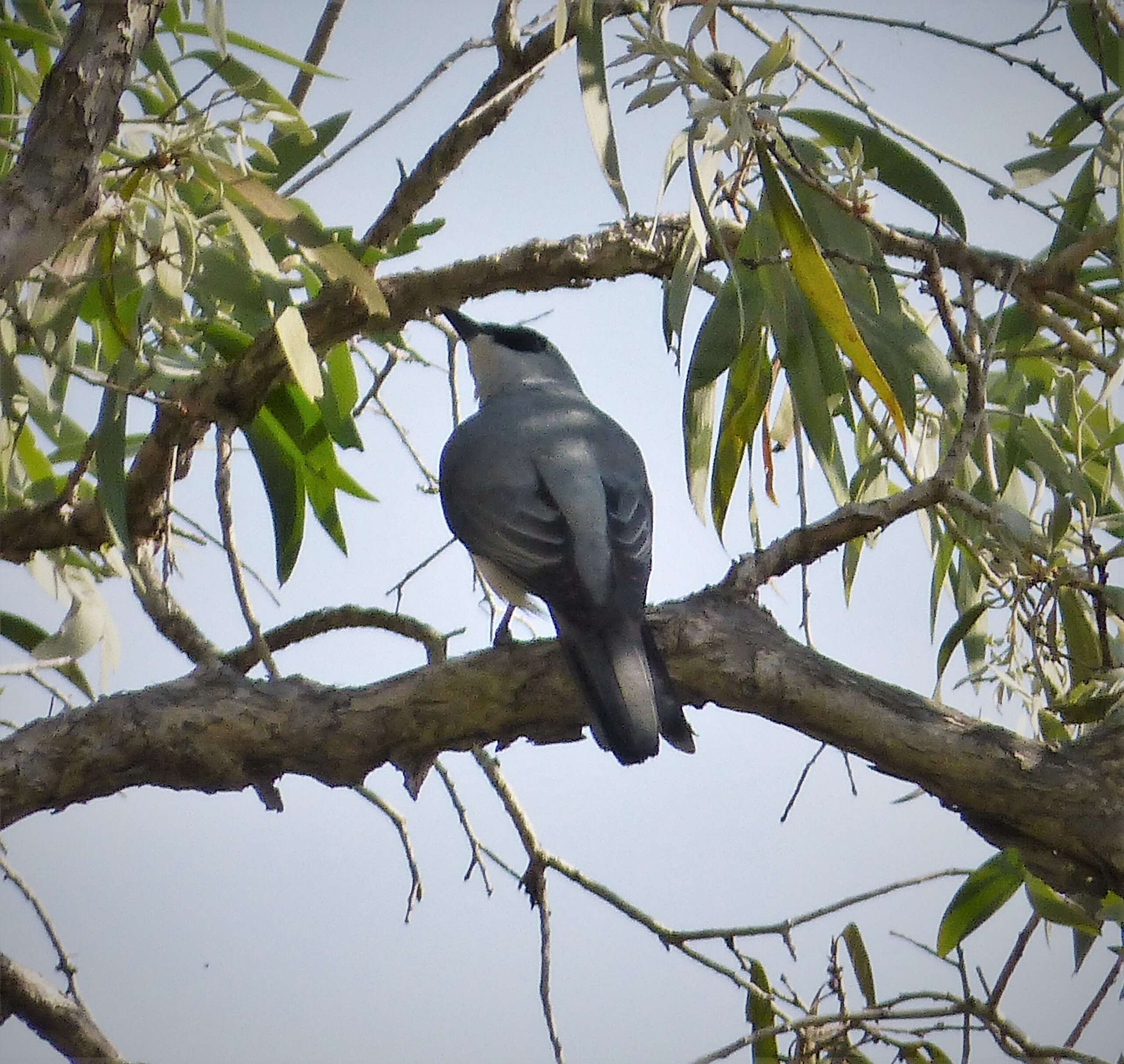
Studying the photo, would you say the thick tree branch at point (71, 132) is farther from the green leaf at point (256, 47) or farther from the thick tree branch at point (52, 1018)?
the thick tree branch at point (52, 1018)

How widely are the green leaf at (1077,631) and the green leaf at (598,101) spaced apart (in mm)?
1151

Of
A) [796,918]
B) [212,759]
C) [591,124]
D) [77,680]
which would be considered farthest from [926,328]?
[77,680]

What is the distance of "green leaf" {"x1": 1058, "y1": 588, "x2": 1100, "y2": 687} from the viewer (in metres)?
2.33

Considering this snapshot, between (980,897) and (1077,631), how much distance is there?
818 mm

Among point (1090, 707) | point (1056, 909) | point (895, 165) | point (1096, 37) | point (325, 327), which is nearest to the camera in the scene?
point (1056, 909)

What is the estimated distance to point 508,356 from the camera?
3602mm

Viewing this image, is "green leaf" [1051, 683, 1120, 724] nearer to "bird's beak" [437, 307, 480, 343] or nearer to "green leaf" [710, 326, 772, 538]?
"green leaf" [710, 326, 772, 538]

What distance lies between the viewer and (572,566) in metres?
2.36

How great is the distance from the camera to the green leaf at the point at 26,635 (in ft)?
9.53

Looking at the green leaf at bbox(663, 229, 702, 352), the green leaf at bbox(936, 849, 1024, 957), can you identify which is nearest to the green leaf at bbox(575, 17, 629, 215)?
the green leaf at bbox(663, 229, 702, 352)

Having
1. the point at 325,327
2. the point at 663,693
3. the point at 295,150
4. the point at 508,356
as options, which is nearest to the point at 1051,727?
the point at 663,693

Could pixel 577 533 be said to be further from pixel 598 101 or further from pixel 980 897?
pixel 980 897

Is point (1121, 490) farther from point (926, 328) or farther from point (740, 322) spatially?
point (740, 322)

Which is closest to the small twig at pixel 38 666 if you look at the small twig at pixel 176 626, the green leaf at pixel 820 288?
the small twig at pixel 176 626
